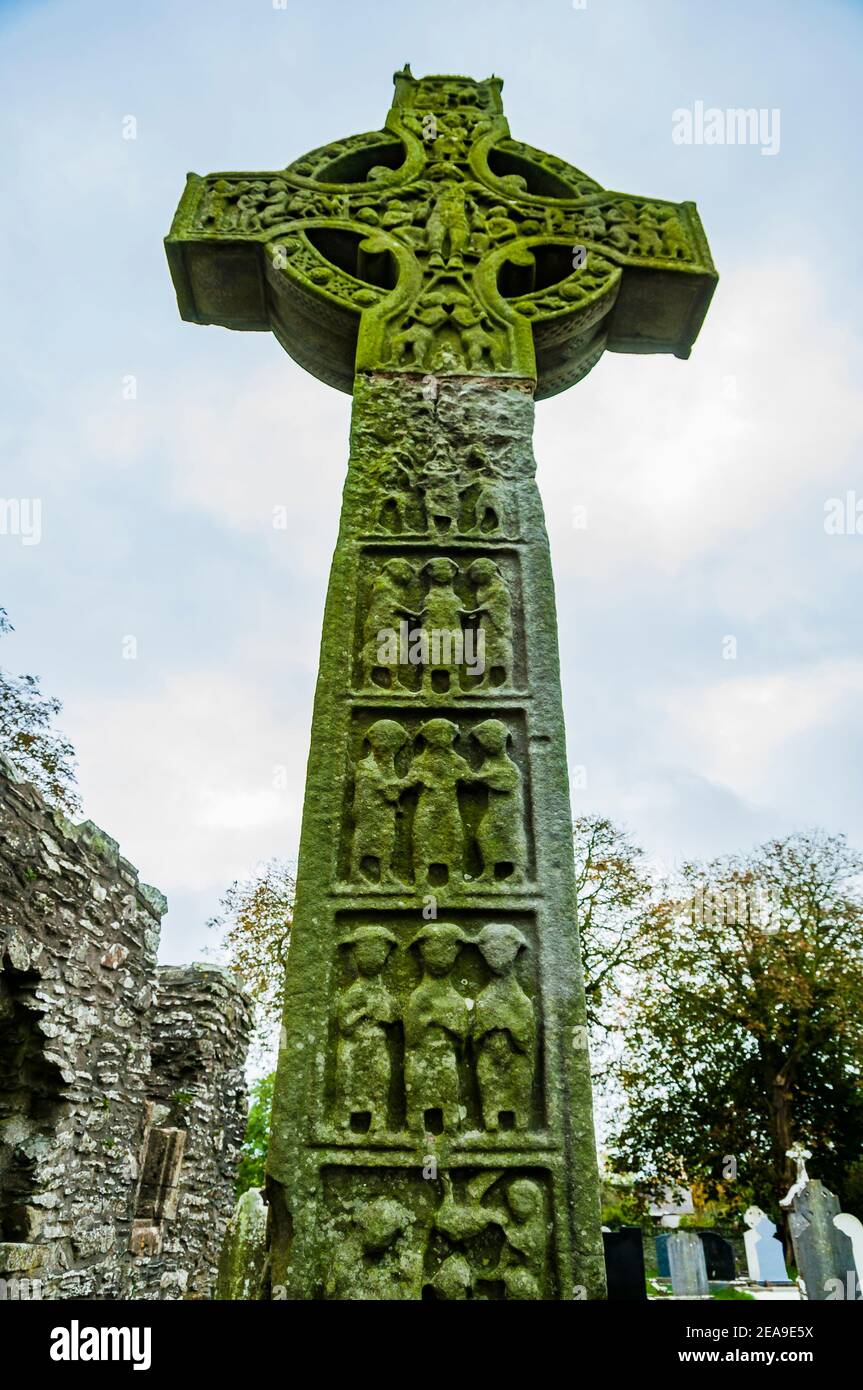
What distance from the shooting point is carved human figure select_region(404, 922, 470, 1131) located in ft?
8.14

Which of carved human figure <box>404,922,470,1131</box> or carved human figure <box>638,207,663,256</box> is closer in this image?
carved human figure <box>404,922,470,1131</box>

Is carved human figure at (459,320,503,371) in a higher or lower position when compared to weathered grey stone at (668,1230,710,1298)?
higher

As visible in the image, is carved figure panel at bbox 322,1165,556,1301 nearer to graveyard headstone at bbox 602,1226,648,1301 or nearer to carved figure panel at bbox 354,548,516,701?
carved figure panel at bbox 354,548,516,701

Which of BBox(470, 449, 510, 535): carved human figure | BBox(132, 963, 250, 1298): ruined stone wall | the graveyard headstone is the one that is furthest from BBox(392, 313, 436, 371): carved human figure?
the graveyard headstone

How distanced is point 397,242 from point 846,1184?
65.0ft

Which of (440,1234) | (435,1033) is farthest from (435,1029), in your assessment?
(440,1234)

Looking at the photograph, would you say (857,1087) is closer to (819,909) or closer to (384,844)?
(819,909)

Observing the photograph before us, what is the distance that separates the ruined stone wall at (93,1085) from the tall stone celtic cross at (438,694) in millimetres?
3427

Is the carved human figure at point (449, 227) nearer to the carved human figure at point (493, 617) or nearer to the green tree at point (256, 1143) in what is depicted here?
the carved human figure at point (493, 617)

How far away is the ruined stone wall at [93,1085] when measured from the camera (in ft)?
18.5

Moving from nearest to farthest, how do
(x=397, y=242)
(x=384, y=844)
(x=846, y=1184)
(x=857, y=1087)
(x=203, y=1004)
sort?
(x=384, y=844), (x=397, y=242), (x=203, y=1004), (x=846, y=1184), (x=857, y=1087)

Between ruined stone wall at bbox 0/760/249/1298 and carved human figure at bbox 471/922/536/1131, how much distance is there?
4.01 metres

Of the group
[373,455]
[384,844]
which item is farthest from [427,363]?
[384,844]
